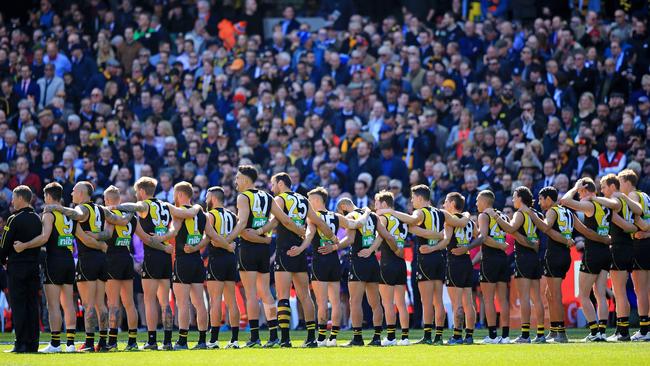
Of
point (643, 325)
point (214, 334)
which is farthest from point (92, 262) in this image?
point (643, 325)

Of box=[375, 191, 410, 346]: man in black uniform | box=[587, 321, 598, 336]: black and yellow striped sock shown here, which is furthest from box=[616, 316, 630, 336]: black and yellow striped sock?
box=[375, 191, 410, 346]: man in black uniform

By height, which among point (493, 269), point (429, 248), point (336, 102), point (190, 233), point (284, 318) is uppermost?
point (336, 102)

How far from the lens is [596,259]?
66.0 ft

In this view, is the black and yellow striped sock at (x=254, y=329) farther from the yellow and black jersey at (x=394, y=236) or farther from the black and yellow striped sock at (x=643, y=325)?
the black and yellow striped sock at (x=643, y=325)

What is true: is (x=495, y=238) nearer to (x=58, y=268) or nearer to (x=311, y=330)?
(x=311, y=330)

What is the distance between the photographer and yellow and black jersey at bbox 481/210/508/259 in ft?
66.4

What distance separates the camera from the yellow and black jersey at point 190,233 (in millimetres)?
19266

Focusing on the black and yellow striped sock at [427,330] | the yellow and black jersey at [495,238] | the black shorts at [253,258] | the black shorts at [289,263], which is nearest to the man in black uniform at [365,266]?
the black and yellow striped sock at [427,330]

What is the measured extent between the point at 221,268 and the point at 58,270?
2.60 metres

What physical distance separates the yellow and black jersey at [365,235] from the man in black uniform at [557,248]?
8.13 feet

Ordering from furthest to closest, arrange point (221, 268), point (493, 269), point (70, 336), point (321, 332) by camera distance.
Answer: point (493, 269) → point (321, 332) → point (221, 268) → point (70, 336)

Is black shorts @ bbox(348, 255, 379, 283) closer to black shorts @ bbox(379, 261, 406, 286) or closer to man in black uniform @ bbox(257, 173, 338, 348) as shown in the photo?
black shorts @ bbox(379, 261, 406, 286)

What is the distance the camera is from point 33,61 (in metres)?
31.5

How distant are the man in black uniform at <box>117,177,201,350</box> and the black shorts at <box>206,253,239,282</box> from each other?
70cm
